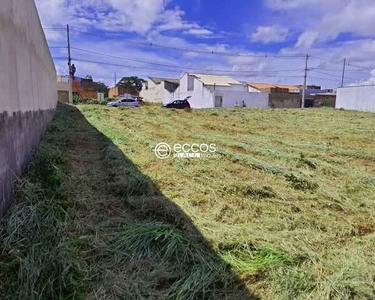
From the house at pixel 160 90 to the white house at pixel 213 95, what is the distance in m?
1.96

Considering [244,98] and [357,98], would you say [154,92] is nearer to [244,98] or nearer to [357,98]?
[244,98]

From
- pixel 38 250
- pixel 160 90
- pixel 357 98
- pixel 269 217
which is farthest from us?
pixel 160 90

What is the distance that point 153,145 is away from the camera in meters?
6.84

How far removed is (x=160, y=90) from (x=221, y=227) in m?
40.9

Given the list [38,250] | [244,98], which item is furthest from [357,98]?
[38,250]

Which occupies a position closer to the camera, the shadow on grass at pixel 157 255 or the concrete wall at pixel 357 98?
the shadow on grass at pixel 157 255

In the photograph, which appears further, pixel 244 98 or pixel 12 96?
pixel 244 98

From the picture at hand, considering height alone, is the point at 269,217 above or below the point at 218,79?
below

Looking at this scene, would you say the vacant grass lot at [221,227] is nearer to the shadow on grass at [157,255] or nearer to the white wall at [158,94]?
the shadow on grass at [157,255]

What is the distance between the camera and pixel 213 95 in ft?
102

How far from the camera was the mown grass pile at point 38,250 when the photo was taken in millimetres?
1852

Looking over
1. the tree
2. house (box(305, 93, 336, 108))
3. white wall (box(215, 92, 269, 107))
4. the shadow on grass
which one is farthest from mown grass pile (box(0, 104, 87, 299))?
the tree

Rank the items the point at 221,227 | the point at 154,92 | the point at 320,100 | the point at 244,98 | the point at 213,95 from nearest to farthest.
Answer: the point at 221,227 → the point at 213,95 → the point at 244,98 → the point at 320,100 → the point at 154,92

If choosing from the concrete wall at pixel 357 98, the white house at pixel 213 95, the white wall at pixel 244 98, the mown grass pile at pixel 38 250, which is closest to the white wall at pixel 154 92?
the white house at pixel 213 95
